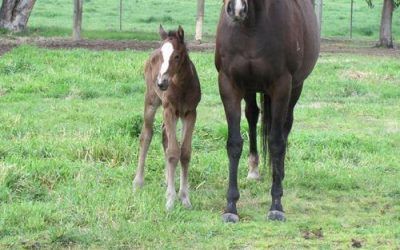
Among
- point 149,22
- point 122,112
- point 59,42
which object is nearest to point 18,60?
point 122,112

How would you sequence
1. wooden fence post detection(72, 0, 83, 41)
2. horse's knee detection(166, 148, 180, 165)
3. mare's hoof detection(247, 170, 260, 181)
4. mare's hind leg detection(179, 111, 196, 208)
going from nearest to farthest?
horse's knee detection(166, 148, 180, 165)
mare's hind leg detection(179, 111, 196, 208)
mare's hoof detection(247, 170, 260, 181)
wooden fence post detection(72, 0, 83, 41)

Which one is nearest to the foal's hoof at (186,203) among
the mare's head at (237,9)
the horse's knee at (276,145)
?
the horse's knee at (276,145)

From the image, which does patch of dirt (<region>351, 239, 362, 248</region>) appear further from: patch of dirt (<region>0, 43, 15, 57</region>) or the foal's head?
patch of dirt (<region>0, 43, 15, 57</region>)

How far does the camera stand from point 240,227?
21.3 feet

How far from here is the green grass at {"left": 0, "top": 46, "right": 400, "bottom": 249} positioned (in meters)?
6.13

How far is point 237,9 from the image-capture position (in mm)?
6305

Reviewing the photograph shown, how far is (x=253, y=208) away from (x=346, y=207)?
2.69 ft

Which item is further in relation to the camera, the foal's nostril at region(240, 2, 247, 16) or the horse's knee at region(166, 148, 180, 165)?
the horse's knee at region(166, 148, 180, 165)

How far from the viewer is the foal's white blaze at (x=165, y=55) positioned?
6742 millimetres

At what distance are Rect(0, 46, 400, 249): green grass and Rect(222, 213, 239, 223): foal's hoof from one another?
55 mm

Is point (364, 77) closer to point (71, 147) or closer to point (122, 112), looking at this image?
point (122, 112)

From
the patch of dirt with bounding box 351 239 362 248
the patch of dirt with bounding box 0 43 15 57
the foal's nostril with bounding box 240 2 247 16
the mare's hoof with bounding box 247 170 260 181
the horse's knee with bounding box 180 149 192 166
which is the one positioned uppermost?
the foal's nostril with bounding box 240 2 247 16

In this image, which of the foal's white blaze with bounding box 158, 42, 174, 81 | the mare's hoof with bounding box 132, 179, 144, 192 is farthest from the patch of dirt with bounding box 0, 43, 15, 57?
the foal's white blaze with bounding box 158, 42, 174, 81

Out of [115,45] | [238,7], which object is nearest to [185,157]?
[238,7]
